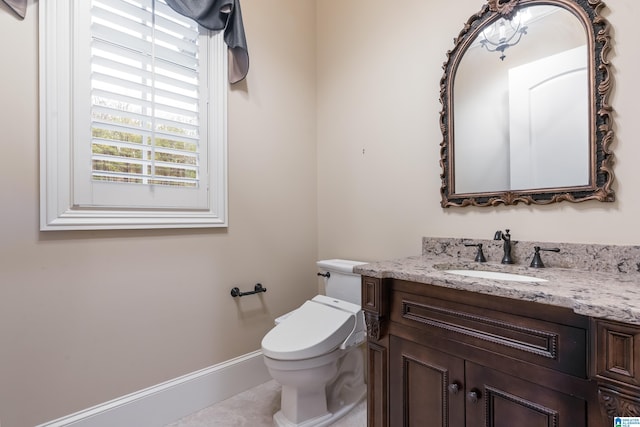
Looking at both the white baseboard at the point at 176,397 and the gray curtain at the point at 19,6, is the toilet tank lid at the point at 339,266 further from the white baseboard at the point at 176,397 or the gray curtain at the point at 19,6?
the gray curtain at the point at 19,6

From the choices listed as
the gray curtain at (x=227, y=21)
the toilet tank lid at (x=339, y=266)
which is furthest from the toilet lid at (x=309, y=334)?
the gray curtain at (x=227, y=21)

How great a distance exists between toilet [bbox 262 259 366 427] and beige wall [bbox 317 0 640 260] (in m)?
0.38

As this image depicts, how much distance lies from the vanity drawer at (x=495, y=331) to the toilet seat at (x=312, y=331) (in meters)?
0.43

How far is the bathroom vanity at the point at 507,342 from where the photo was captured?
741 millimetres

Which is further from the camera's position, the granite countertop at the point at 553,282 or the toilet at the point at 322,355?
the toilet at the point at 322,355

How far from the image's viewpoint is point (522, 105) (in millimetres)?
1401

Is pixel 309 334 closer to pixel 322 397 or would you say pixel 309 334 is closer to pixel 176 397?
pixel 322 397

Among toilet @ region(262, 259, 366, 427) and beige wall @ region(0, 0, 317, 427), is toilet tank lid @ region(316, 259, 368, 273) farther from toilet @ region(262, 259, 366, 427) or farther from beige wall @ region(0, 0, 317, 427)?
beige wall @ region(0, 0, 317, 427)

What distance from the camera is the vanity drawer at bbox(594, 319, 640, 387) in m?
0.69

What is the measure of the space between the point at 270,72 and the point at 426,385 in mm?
1976

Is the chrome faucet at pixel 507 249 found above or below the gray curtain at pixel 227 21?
below

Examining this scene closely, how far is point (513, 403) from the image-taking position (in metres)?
0.92

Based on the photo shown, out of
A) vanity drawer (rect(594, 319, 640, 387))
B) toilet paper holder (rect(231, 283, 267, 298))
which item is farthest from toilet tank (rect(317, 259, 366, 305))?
vanity drawer (rect(594, 319, 640, 387))

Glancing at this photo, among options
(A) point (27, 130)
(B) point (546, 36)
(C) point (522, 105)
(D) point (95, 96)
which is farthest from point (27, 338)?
(B) point (546, 36)
